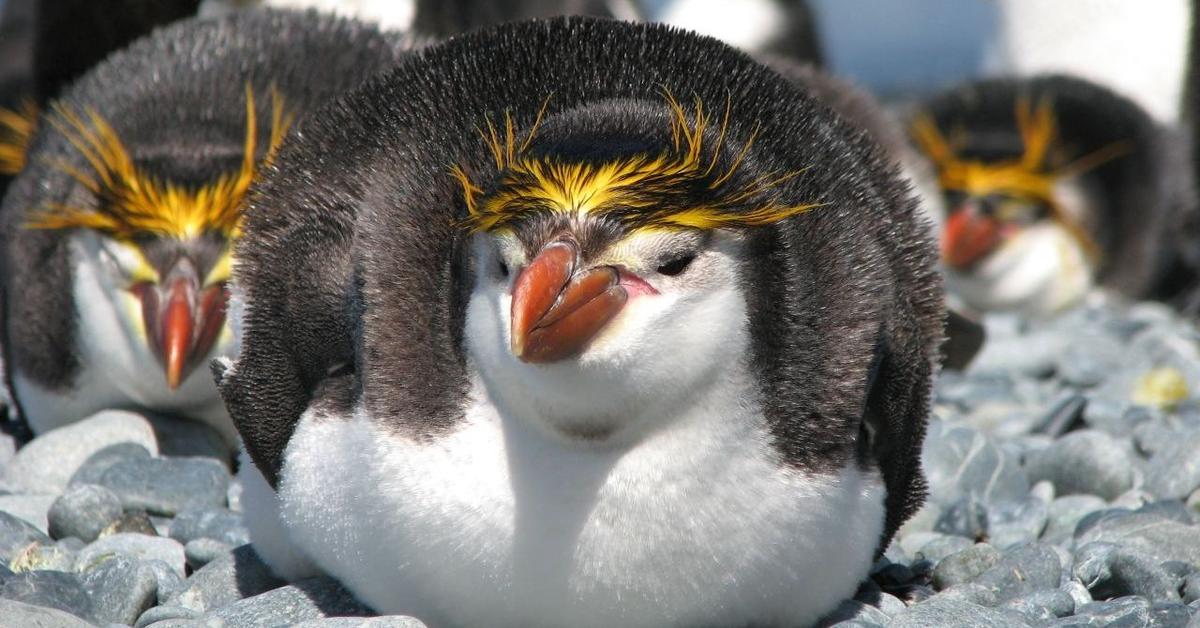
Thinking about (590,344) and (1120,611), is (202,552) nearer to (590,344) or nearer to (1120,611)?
(590,344)

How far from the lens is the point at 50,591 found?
3037 mm

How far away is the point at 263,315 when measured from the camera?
10.5ft

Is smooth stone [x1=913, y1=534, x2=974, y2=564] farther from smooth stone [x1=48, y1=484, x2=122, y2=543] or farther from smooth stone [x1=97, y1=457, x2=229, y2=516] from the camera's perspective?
smooth stone [x1=48, y1=484, x2=122, y2=543]

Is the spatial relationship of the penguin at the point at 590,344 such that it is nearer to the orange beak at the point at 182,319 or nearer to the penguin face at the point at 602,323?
the penguin face at the point at 602,323

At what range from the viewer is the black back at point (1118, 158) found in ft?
27.1

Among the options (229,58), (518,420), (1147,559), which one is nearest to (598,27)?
(518,420)

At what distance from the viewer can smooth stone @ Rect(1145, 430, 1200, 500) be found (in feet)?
13.4

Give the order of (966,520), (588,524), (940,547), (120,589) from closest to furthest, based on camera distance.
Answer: (588,524) → (120,589) → (940,547) → (966,520)

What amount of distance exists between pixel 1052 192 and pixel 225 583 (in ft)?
19.0

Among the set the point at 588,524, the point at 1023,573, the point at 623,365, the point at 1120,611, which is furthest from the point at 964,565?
the point at 623,365

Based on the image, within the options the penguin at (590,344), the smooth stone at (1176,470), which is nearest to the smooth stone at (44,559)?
the penguin at (590,344)

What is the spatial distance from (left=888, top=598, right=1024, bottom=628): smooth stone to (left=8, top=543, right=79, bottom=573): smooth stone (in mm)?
1740

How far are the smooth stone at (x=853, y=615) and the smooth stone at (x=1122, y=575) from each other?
1.65ft

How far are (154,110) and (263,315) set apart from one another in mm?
1723
